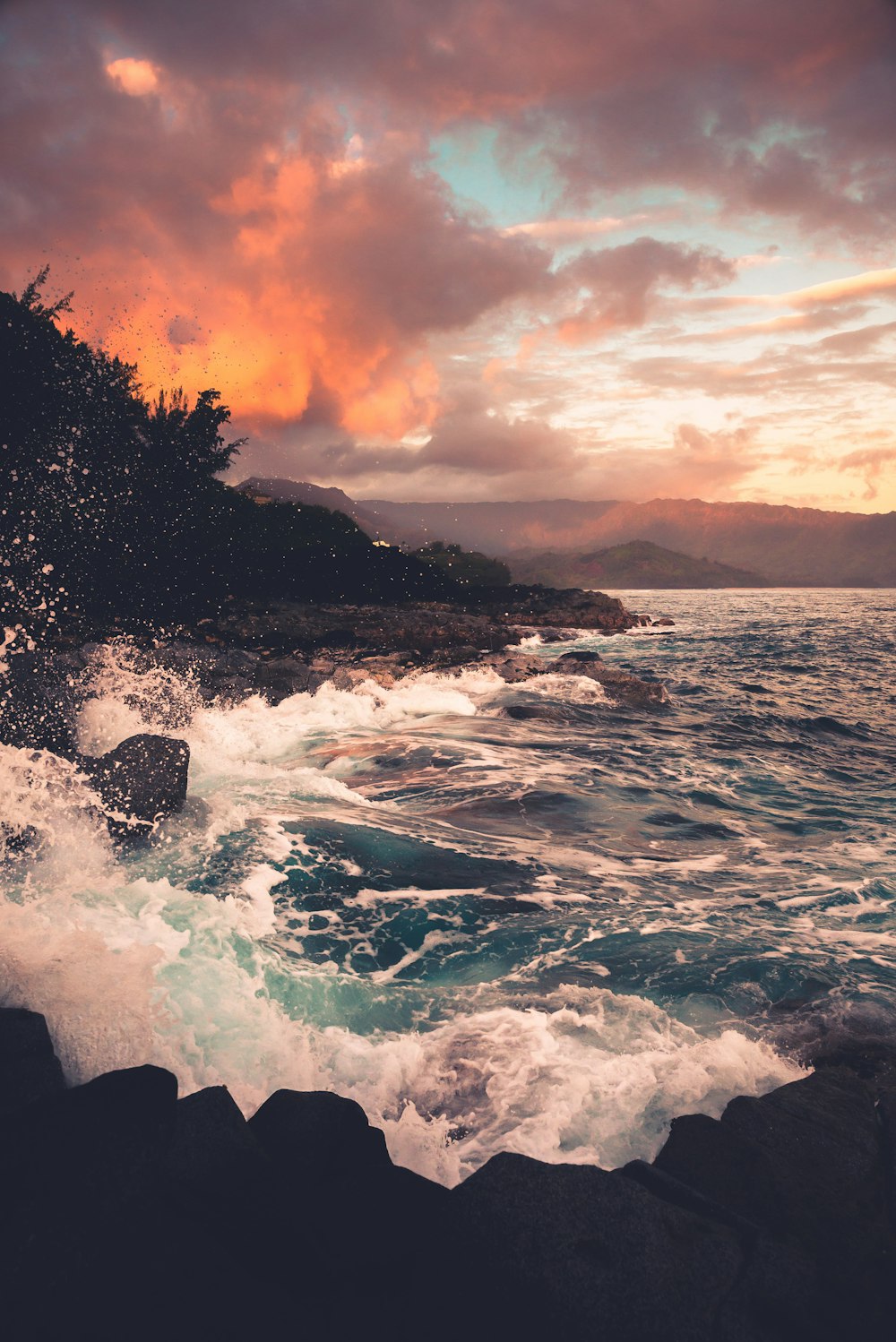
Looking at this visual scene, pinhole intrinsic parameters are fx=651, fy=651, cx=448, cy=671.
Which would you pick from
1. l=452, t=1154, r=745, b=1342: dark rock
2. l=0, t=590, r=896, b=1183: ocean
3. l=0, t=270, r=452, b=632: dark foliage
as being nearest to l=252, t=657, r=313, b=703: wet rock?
l=0, t=590, r=896, b=1183: ocean

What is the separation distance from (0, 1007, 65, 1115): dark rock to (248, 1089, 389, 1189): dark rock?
135cm

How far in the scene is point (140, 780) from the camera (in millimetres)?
10336

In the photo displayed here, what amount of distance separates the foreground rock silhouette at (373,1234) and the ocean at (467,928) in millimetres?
911

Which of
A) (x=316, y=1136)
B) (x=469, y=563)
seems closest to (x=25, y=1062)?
(x=316, y=1136)

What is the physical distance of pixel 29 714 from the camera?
1327cm

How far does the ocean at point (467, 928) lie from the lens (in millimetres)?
5305

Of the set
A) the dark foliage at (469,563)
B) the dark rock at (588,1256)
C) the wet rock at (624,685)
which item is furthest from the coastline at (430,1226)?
the dark foliage at (469,563)

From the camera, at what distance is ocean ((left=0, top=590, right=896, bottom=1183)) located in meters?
5.30

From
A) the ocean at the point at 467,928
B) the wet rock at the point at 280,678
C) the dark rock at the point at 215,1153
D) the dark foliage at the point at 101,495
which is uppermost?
the dark foliage at the point at 101,495

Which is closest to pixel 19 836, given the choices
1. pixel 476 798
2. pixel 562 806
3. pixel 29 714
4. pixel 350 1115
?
pixel 29 714

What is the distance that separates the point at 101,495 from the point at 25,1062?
37618mm

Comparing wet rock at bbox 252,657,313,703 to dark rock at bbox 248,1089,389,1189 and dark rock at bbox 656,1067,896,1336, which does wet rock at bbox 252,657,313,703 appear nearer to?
dark rock at bbox 248,1089,389,1189

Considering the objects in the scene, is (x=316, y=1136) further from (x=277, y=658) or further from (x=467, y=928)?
(x=277, y=658)

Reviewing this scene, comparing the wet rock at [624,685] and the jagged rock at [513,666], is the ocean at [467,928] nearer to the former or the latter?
the wet rock at [624,685]
